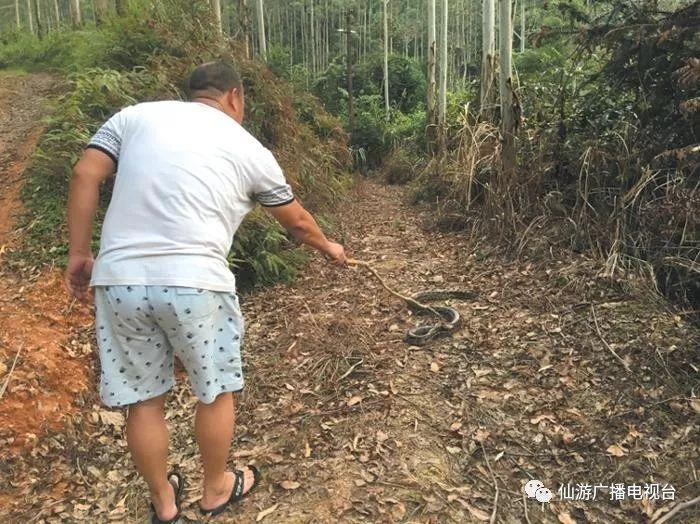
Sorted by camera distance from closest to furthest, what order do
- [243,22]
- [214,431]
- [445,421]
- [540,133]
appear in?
1. [214,431]
2. [445,421]
3. [540,133]
4. [243,22]

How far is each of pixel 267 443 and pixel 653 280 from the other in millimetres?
2979

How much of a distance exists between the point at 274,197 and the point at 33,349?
93.5 inches

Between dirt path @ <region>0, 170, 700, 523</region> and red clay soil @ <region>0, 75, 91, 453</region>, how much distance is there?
0.16 metres

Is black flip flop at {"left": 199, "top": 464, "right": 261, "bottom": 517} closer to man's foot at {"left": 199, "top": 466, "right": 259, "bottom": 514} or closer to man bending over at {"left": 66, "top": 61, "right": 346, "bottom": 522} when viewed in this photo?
man's foot at {"left": 199, "top": 466, "right": 259, "bottom": 514}

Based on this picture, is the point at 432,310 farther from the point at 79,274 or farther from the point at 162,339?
the point at 79,274

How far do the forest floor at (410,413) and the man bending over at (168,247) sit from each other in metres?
0.65

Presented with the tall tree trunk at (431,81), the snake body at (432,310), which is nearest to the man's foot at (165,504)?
the snake body at (432,310)

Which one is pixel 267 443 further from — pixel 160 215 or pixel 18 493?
pixel 160 215

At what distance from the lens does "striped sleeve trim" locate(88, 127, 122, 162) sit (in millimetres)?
2102

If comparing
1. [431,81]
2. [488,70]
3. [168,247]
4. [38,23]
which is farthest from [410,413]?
[38,23]

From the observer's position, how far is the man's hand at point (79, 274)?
220 centimetres

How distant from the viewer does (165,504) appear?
7.64 feet

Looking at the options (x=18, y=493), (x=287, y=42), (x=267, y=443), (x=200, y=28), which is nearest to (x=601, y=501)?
(x=267, y=443)

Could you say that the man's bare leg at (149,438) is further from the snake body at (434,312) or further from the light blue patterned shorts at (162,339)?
the snake body at (434,312)
